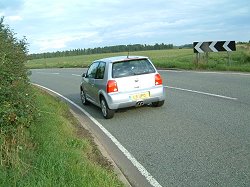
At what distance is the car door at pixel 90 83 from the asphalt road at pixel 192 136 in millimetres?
458

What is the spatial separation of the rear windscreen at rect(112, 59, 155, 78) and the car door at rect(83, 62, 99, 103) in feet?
4.19

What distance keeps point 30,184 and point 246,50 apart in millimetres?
22968

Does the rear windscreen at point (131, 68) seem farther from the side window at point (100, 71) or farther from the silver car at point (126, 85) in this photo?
the side window at point (100, 71)

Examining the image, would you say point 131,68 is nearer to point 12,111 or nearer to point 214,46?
point 12,111

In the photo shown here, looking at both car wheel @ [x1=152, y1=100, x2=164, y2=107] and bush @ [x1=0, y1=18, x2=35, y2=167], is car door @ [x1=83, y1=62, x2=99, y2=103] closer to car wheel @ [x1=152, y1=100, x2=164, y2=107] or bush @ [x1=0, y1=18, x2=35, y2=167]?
car wheel @ [x1=152, y1=100, x2=164, y2=107]

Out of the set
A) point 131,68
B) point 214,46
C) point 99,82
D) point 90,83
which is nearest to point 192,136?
point 131,68

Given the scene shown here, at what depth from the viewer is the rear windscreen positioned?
33.5 feet

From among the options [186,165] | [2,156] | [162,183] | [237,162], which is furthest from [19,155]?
[237,162]

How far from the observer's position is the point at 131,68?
33.8 feet

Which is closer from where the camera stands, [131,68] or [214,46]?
[131,68]

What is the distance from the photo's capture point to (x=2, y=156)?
5520 millimetres

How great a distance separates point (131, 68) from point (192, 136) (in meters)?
3.43

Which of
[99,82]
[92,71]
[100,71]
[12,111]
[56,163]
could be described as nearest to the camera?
[56,163]

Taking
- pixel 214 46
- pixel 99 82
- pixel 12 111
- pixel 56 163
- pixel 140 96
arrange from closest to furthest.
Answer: pixel 56 163, pixel 12 111, pixel 140 96, pixel 99 82, pixel 214 46
